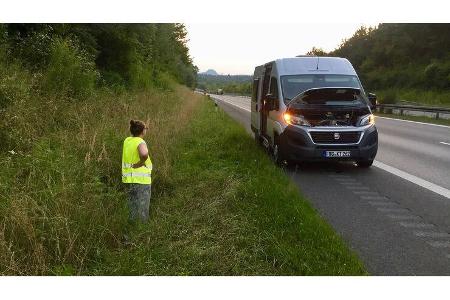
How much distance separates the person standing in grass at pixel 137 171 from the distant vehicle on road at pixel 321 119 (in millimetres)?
4265

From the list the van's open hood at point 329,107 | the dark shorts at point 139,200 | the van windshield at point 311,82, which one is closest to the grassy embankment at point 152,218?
the dark shorts at point 139,200

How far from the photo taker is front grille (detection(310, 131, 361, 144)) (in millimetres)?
9094

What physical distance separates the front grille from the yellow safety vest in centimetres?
446

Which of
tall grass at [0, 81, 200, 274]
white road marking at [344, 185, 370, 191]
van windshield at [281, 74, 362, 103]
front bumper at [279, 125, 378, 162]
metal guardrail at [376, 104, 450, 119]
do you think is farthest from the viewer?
metal guardrail at [376, 104, 450, 119]

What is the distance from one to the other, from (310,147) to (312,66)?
2.52 m

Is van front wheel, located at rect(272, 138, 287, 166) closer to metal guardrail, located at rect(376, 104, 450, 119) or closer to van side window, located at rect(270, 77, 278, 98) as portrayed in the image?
van side window, located at rect(270, 77, 278, 98)

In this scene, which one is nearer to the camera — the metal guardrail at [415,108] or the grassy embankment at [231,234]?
the grassy embankment at [231,234]

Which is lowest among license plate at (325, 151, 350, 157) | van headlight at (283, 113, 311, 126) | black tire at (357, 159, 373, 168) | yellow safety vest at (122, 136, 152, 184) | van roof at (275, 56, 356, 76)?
black tire at (357, 159, 373, 168)

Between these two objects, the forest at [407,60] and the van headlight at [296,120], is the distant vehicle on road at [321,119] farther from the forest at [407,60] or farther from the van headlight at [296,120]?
the forest at [407,60]

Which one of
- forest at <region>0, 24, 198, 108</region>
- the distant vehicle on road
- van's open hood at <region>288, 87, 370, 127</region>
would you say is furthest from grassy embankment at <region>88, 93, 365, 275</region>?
forest at <region>0, 24, 198, 108</region>

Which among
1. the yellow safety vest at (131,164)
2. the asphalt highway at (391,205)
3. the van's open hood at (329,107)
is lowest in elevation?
the asphalt highway at (391,205)

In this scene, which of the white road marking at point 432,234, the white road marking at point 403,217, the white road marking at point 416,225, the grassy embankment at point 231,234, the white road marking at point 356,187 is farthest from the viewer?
the white road marking at point 356,187

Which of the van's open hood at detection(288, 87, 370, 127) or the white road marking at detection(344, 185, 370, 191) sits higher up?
the van's open hood at detection(288, 87, 370, 127)

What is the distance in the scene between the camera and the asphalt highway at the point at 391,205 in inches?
186
